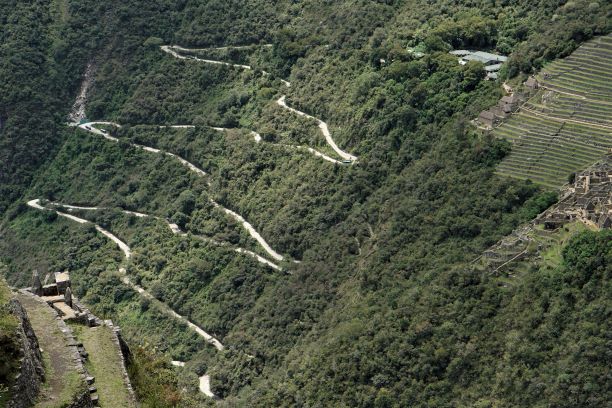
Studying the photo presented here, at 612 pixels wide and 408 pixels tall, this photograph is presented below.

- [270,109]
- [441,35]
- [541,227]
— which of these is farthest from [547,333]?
[270,109]

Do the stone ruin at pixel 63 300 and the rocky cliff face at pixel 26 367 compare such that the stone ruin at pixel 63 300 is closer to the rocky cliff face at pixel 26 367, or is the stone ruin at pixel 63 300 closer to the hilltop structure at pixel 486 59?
the rocky cliff face at pixel 26 367

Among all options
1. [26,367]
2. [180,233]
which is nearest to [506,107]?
[180,233]

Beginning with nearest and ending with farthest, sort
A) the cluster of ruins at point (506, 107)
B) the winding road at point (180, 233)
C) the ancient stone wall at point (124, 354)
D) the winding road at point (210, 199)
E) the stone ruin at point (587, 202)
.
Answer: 1. the ancient stone wall at point (124, 354)
2. the stone ruin at point (587, 202)
3. the cluster of ruins at point (506, 107)
4. the winding road at point (210, 199)
5. the winding road at point (180, 233)

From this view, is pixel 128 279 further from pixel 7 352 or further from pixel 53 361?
pixel 7 352

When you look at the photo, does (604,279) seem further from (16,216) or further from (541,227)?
(16,216)

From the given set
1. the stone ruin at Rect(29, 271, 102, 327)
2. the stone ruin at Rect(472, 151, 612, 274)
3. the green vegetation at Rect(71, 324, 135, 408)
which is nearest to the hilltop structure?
the stone ruin at Rect(472, 151, 612, 274)

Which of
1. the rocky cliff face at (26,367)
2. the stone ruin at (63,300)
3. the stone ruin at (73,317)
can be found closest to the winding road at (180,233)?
the stone ruin at (63,300)
